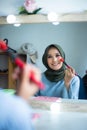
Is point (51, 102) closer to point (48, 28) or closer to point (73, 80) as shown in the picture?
point (73, 80)

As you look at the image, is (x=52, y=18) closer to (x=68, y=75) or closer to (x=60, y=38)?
(x=60, y=38)

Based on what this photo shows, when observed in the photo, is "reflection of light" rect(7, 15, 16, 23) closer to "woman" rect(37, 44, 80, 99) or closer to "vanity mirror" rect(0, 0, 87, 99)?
"vanity mirror" rect(0, 0, 87, 99)

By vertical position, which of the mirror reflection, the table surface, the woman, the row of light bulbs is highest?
the row of light bulbs

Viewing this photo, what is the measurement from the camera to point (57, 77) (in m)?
0.94

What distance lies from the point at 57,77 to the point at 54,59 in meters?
0.08

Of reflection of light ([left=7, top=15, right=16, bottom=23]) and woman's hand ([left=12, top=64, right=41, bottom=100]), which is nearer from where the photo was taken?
woman's hand ([left=12, top=64, right=41, bottom=100])

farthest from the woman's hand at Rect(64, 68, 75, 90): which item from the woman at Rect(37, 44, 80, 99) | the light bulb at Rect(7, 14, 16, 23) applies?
the light bulb at Rect(7, 14, 16, 23)

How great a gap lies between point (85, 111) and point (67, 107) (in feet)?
0.24

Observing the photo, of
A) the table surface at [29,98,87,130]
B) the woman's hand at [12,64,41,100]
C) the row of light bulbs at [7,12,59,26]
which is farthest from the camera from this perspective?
the row of light bulbs at [7,12,59,26]

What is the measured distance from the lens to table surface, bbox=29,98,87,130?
857 mm

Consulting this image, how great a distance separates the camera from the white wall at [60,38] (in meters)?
0.92

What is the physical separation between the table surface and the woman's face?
0.15 m

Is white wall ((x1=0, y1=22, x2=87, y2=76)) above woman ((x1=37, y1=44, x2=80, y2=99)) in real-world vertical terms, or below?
above

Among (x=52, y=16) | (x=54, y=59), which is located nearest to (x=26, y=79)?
(x=54, y=59)
